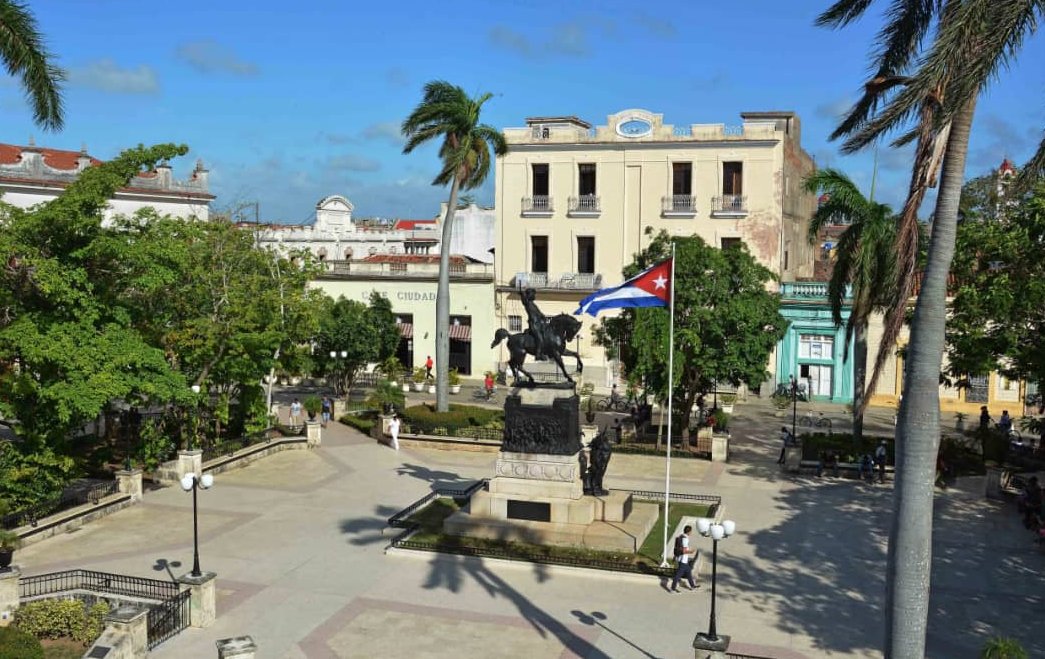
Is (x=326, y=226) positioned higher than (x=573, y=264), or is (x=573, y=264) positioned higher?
(x=326, y=226)

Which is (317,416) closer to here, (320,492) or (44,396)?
(320,492)

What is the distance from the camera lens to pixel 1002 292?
2145 centimetres

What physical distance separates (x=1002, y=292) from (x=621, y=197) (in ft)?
81.9

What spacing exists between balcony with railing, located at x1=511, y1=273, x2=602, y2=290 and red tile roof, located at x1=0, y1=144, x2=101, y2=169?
2202 centimetres

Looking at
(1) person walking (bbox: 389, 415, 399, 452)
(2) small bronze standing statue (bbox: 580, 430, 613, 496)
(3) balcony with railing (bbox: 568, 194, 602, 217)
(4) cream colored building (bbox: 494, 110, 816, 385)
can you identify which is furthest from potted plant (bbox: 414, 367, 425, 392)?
(2) small bronze standing statue (bbox: 580, 430, 613, 496)

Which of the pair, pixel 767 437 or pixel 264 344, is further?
pixel 767 437

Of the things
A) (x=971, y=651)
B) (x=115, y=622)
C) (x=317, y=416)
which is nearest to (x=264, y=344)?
(x=317, y=416)

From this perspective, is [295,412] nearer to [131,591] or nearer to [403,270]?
[403,270]

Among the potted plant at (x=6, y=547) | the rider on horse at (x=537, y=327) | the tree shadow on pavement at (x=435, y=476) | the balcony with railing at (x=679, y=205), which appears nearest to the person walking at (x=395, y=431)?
the tree shadow on pavement at (x=435, y=476)

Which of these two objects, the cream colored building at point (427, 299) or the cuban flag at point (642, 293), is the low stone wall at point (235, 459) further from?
the cream colored building at point (427, 299)

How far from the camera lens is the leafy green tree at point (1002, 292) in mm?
21312

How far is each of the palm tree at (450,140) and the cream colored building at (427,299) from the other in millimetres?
13069

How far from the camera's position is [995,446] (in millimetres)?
28344

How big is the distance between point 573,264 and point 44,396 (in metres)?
29.1
